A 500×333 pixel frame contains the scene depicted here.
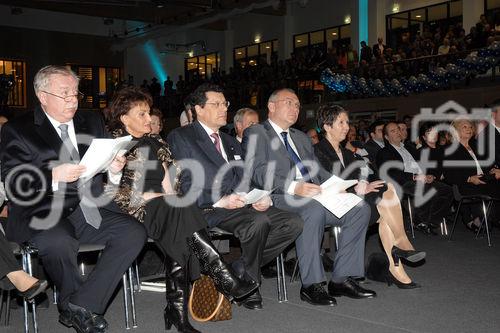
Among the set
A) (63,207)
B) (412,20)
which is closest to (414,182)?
(63,207)

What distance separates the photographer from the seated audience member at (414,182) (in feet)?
22.3

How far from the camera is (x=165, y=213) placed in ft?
11.3

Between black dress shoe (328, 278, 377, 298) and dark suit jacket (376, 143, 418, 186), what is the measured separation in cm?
285

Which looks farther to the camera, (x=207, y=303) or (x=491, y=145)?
(x=491, y=145)

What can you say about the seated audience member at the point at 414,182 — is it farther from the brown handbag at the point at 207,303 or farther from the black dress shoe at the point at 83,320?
the black dress shoe at the point at 83,320

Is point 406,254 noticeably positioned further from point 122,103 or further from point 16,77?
point 16,77

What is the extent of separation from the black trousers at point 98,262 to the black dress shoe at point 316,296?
1.29 m

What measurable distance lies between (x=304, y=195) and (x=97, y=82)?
74.1ft

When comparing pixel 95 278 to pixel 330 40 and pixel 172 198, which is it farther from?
pixel 330 40

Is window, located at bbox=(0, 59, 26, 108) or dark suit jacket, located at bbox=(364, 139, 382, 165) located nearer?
dark suit jacket, located at bbox=(364, 139, 382, 165)

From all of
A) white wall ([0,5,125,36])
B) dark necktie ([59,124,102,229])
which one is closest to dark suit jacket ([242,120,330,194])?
dark necktie ([59,124,102,229])

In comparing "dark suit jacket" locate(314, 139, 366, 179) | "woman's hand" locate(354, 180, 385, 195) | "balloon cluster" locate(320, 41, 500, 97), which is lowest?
"woman's hand" locate(354, 180, 385, 195)

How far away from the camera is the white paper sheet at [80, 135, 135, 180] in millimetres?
2916

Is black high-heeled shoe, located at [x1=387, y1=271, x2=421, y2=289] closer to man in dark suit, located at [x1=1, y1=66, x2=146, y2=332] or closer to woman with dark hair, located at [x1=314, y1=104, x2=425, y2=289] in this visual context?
woman with dark hair, located at [x1=314, y1=104, x2=425, y2=289]
